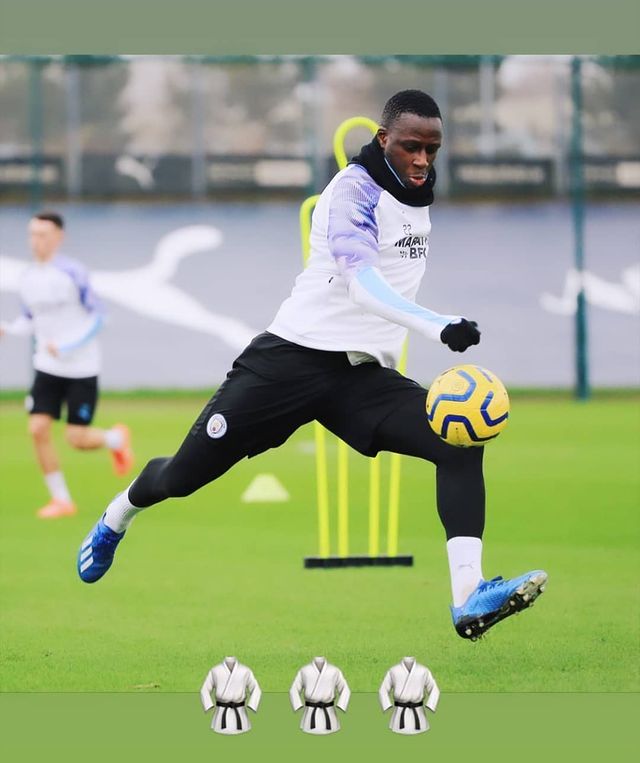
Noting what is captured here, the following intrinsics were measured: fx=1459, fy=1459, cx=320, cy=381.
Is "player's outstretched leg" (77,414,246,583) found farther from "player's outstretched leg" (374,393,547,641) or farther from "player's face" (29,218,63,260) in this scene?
"player's face" (29,218,63,260)

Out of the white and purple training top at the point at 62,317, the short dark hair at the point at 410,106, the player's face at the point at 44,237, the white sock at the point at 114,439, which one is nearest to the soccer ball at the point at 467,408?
the short dark hair at the point at 410,106

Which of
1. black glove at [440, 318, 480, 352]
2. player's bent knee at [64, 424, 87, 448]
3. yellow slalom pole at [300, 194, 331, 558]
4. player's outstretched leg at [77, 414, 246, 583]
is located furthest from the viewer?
player's bent knee at [64, 424, 87, 448]

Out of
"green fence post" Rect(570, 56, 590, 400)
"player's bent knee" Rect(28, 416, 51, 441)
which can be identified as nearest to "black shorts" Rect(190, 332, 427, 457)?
"player's bent knee" Rect(28, 416, 51, 441)

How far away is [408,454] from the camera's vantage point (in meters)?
5.74

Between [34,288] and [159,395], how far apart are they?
9250mm

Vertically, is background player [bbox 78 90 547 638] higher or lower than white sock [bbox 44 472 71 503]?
higher

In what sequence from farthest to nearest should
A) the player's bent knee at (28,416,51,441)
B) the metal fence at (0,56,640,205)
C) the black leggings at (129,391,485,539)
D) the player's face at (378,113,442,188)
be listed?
1. the metal fence at (0,56,640,205)
2. the player's bent knee at (28,416,51,441)
3. the player's face at (378,113,442,188)
4. the black leggings at (129,391,485,539)

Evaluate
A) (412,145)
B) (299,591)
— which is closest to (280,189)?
(299,591)

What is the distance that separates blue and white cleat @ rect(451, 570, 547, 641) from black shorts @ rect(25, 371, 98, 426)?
614 cm

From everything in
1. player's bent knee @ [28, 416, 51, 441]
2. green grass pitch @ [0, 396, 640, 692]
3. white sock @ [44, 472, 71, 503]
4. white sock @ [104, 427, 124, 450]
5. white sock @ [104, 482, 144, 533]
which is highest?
player's bent knee @ [28, 416, 51, 441]

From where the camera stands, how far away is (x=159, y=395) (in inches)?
811

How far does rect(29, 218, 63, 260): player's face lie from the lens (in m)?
11.3

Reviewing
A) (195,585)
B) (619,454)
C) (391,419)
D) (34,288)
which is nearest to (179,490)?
(391,419)

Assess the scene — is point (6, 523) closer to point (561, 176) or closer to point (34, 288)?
point (34, 288)
